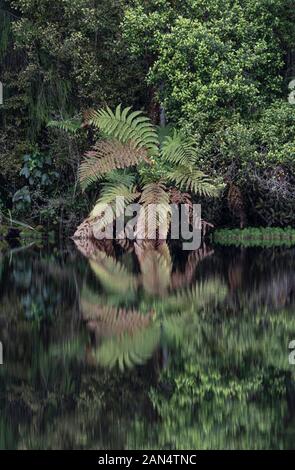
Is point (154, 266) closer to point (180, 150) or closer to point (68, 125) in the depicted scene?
point (180, 150)

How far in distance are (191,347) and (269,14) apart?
8744 mm

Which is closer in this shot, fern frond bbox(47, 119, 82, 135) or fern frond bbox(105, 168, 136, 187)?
fern frond bbox(47, 119, 82, 135)

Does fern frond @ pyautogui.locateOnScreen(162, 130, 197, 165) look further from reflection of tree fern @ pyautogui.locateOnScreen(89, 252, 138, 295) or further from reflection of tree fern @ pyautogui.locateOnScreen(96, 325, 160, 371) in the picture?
reflection of tree fern @ pyautogui.locateOnScreen(96, 325, 160, 371)

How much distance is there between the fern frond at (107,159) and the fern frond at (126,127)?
97mm

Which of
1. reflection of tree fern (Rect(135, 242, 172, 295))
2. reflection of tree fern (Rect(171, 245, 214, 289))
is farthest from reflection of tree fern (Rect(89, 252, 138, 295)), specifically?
reflection of tree fern (Rect(171, 245, 214, 289))

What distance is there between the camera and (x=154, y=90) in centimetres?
1560

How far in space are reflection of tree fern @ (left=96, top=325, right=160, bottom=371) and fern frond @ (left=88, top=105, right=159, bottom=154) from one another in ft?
22.7

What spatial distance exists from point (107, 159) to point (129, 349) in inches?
303

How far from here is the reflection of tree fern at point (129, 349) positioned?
6953 mm

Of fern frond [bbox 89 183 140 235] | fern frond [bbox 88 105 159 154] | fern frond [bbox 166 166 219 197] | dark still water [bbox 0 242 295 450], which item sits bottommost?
dark still water [bbox 0 242 295 450]

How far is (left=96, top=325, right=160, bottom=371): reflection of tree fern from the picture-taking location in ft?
22.8

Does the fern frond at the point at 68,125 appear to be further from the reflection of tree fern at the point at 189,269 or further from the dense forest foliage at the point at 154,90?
the reflection of tree fern at the point at 189,269

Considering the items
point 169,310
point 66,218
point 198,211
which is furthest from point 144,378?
point 66,218
